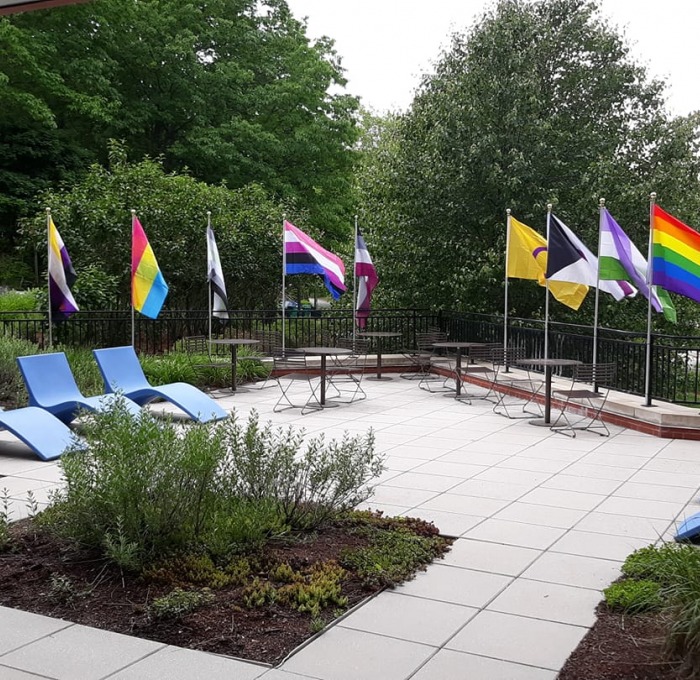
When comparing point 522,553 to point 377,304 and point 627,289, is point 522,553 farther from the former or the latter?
point 377,304

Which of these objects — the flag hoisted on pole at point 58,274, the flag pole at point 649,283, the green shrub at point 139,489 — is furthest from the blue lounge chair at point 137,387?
the flag pole at point 649,283

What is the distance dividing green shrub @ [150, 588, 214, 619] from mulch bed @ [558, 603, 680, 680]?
199cm

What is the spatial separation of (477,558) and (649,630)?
1552mm

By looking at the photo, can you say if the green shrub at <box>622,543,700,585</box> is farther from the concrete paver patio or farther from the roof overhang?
the roof overhang

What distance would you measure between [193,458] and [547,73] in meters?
17.8

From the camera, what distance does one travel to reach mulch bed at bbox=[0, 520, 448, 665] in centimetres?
421

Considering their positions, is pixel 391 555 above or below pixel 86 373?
below

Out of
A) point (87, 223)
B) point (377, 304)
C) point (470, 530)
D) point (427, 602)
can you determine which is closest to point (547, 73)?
point (377, 304)

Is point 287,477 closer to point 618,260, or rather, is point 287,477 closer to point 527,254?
point 618,260

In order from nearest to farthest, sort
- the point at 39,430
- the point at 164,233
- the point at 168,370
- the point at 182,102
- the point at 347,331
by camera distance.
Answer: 1. the point at 39,430
2. the point at 168,370
3. the point at 164,233
4. the point at 347,331
5. the point at 182,102

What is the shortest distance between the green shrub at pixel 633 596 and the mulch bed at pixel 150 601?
1379 mm

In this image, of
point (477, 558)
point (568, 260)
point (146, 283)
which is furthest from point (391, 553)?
point (146, 283)

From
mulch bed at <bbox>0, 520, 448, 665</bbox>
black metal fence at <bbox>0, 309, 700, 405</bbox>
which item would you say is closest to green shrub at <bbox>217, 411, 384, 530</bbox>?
mulch bed at <bbox>0, 520, 448, 665</bbox>

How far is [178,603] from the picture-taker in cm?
449
